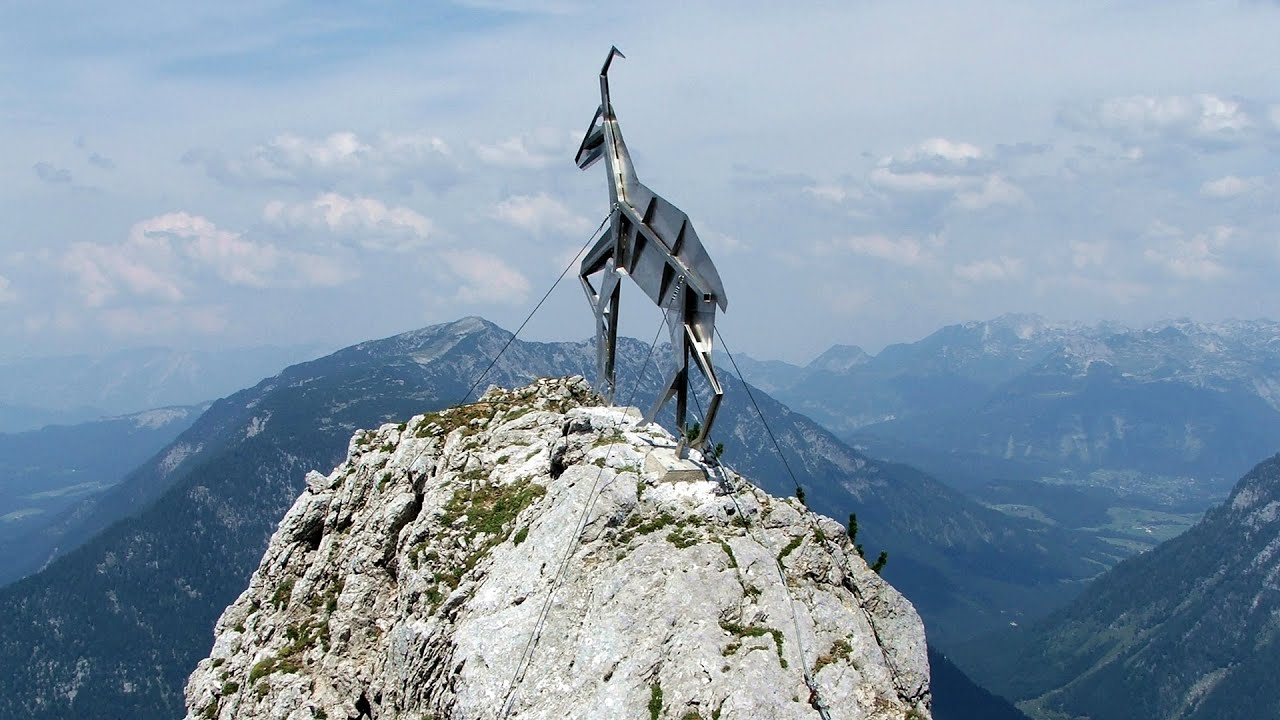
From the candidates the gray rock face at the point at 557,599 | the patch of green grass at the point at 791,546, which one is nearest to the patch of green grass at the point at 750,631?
the gray rock face at the point at 557,599

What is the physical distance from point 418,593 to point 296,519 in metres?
16.4

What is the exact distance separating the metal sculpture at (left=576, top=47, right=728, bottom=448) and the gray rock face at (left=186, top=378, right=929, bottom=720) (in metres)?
3.86

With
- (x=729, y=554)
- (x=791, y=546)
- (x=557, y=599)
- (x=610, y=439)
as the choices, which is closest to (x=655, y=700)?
(x=557, y=599)

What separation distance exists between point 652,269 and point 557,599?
58.8ft

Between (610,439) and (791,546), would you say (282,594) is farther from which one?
(791,546)

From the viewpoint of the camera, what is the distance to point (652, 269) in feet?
171

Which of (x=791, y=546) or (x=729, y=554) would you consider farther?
(x=791, y=546)

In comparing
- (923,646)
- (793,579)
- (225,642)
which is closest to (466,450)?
(225,642)

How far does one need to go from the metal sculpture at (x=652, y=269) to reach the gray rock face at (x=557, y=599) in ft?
12.7

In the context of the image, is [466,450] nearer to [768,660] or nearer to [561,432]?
[561,432]

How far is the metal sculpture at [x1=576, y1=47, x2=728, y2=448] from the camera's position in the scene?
47.8m

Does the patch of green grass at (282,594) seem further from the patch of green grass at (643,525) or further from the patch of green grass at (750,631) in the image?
the patch of green grass at (750,631)

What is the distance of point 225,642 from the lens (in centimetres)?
5597

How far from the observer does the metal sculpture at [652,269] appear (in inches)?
1882
